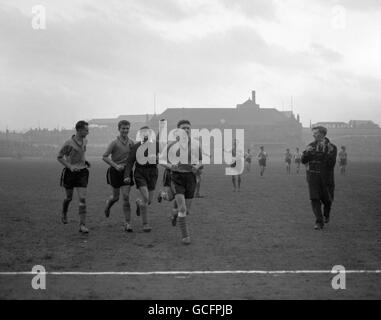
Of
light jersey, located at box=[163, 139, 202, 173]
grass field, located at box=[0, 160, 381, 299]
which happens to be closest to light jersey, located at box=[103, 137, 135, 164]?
light jersey, located at box=[163, 139, 202, 173]

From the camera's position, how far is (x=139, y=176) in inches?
321

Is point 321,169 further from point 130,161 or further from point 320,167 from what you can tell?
point 130,161

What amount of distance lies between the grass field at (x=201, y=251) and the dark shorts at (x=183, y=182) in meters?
0.85

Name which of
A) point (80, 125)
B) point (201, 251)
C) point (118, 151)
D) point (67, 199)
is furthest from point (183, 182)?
point (67, 199)

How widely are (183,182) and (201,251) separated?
1296mm

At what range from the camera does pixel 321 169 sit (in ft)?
28.6

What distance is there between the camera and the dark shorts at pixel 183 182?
24.1ft

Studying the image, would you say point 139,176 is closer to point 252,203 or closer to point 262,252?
point 262,252

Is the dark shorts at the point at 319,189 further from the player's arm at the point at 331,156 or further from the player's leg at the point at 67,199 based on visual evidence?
the player's leg at the point at 67,199

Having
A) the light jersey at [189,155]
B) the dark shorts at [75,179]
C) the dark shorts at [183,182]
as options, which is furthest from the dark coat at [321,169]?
the dark shorts at [75,179]

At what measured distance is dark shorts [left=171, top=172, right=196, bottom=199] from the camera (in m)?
7.34

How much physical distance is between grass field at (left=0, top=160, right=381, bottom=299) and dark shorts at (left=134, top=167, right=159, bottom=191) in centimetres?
92
